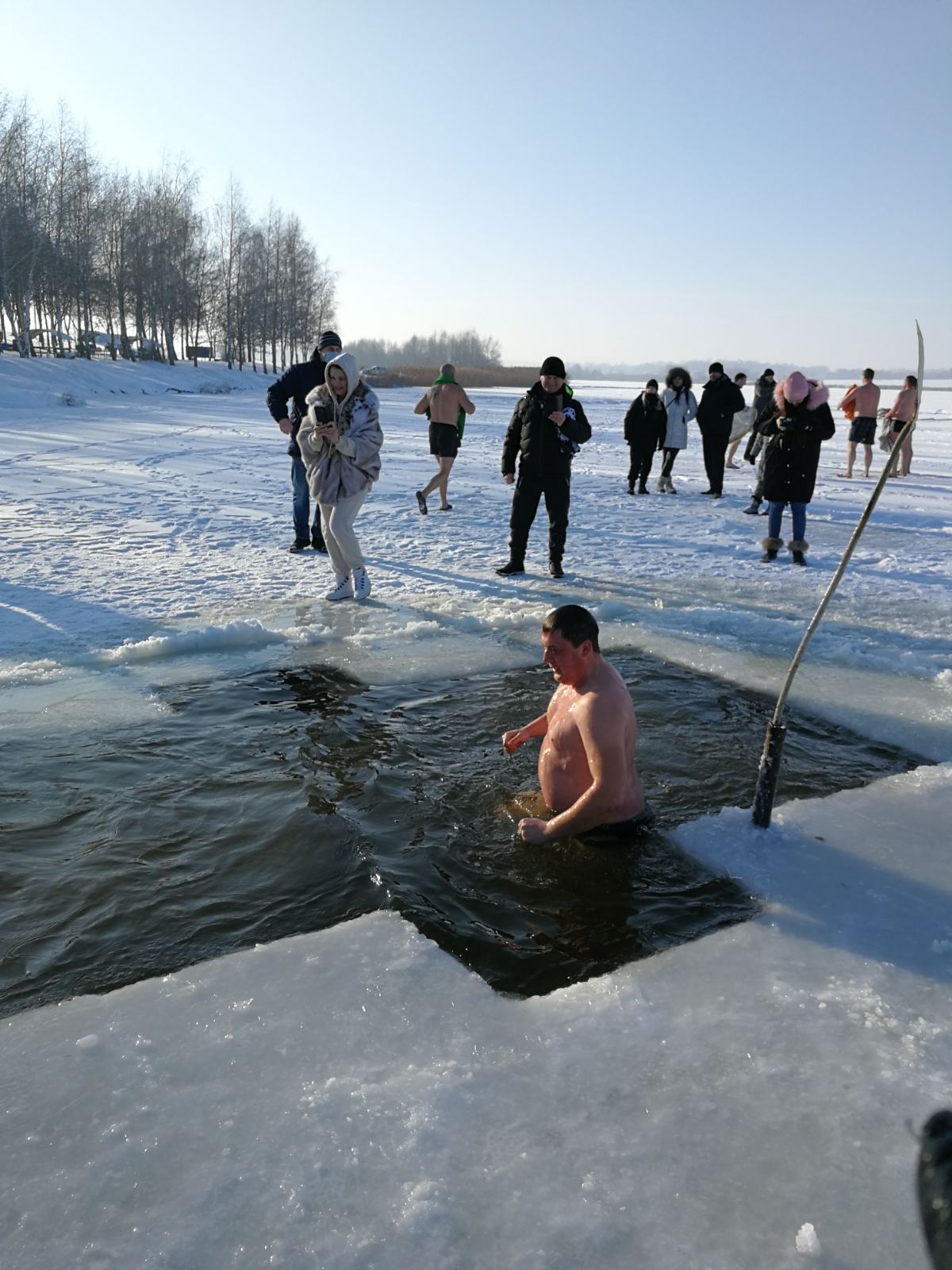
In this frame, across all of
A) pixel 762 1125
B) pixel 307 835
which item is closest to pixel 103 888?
pixel 307 835

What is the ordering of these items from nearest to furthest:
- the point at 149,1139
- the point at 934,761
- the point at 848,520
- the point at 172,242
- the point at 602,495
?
the point at 149,1139 < the point at 934,761 < the point at 848,520 < the point at 602,495 < the point at 172,242

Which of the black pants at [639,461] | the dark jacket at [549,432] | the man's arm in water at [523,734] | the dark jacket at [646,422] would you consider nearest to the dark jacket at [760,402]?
the dark jacket at [646,422]

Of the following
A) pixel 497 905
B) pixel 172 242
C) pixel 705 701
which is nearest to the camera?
pixel 497 905

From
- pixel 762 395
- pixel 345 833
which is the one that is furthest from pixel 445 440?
pixel 345 833

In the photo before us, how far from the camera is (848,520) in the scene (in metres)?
11.0

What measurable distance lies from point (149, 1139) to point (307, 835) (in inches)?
61.9

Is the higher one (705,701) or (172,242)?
(172,242)

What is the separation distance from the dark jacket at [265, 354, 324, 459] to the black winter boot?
453cm

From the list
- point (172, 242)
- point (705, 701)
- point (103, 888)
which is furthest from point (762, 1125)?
point (172, 242)

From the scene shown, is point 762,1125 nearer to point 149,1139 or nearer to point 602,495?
point 149,1139

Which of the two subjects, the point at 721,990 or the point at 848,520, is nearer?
the point at 721,990

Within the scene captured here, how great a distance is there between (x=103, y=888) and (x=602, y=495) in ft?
35.7

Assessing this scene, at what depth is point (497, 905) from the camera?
3.11 m

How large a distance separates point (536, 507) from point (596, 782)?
483cm
